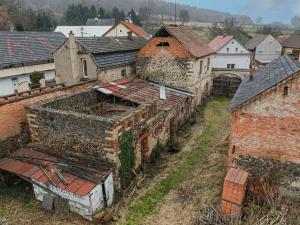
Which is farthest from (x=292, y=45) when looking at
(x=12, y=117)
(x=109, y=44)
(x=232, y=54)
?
(x=12, y=117)

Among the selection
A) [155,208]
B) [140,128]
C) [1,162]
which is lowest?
[155,208]

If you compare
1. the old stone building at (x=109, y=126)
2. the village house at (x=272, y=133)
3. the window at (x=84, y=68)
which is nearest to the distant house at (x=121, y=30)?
the window at (x=84, y=68)

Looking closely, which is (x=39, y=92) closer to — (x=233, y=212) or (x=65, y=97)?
(x=65, y=97)

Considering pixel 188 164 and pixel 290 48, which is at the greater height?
pixel 290 48

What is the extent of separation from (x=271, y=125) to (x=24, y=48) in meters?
25.6

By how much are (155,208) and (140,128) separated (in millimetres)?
4022

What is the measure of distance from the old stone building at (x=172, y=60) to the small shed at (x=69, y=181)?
1284 cm

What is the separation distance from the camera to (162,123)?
54.4 feet

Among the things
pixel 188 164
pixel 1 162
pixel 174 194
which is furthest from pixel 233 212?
pixel 1 162

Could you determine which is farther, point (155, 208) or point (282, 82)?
point (155, 208)

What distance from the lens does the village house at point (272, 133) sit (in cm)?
1040

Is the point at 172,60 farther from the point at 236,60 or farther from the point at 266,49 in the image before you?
the point at 266,49

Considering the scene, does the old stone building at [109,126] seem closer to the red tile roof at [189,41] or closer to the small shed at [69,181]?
the small shed at [69,181]

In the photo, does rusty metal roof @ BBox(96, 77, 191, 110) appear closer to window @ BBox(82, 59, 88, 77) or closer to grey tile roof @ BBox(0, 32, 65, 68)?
window @ BBox(82, 59, 88, 77)
